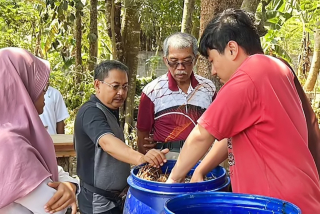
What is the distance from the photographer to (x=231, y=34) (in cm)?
164

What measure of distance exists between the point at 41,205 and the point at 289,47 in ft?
68.0

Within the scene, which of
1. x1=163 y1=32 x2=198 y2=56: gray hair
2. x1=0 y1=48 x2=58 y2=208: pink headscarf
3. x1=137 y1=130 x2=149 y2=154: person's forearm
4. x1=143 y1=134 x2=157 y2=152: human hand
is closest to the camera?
x1=0 y1=48 x2=58 y2=208: pink headscarf

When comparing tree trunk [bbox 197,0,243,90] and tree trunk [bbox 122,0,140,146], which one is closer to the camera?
A: tree trunk [bbox 197,0,243,90]

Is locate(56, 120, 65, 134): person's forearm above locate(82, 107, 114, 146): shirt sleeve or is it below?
below

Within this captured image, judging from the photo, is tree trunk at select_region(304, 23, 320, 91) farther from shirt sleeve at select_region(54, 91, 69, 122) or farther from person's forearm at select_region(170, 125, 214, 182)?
person's forearm at select_region(170, 125, 214, 182)

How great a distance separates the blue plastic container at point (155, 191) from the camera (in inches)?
63.6

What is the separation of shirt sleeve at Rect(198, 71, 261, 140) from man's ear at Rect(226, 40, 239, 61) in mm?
187

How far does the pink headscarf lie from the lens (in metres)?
1.35

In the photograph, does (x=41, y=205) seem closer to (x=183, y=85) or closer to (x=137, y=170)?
(x=137, y=170)

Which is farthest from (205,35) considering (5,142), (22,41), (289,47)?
(289,47)

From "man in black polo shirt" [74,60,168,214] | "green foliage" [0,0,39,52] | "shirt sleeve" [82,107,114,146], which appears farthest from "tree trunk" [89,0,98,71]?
"shirt sleeve" [82,107,114,146]

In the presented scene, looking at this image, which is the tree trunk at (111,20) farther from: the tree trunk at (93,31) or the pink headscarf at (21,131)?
the pink headscarf at (21,131)

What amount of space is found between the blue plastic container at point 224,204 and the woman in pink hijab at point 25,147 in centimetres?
50

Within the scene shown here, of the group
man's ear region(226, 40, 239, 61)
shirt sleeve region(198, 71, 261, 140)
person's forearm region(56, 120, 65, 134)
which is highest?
man's ear region(226, 40, 239, 61)
